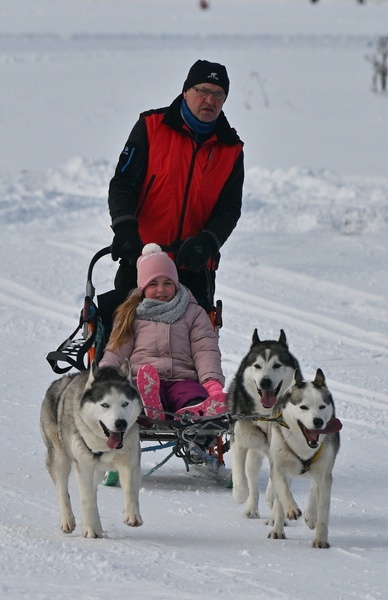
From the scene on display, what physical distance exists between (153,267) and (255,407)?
911 mm

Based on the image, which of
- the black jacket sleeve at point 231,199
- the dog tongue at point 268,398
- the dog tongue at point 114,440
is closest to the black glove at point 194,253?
the black jacket sleeve at point 231,199

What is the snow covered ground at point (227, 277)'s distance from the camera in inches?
180

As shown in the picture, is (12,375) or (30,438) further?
(12,375)

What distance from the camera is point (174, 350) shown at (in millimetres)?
5895

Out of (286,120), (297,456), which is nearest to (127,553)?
(297,456)

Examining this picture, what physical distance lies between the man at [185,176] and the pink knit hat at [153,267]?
0.21 meters

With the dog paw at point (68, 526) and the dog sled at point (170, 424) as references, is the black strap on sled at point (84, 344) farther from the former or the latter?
the dog paw at point (68, 526)

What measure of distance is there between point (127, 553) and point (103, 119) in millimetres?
14936

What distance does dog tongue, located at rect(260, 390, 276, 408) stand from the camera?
210 inches

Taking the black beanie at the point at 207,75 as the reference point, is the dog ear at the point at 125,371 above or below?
below

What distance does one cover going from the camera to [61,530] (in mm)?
4992

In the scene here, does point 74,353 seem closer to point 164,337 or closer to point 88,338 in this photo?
point 88,338

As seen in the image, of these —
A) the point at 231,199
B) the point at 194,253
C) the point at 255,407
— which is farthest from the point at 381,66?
the point at 255,407

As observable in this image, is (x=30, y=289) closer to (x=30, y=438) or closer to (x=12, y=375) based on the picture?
(x=12, y=375)
